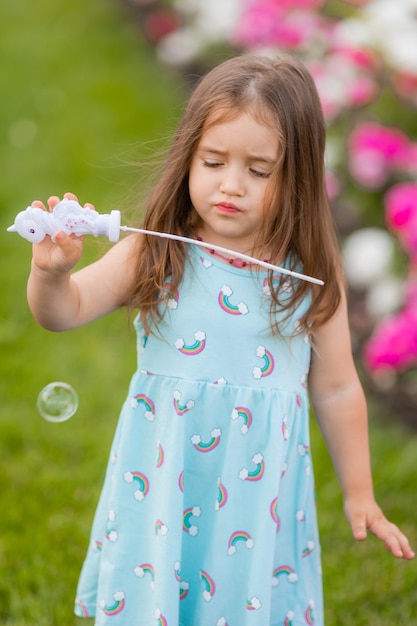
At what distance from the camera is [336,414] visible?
2.24 meters

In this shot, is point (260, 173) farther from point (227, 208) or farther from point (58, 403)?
point (58, 403)

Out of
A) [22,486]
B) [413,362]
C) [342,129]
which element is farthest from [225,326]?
[342,129]

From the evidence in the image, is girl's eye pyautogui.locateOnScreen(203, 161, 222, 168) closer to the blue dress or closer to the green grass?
the blue dress

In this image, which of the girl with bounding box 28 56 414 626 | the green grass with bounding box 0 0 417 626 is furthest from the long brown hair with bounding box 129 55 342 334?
the green grass with bounding box 0 0 417 626

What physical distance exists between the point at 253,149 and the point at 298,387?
58 cm

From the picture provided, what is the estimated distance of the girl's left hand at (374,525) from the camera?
7.36ft

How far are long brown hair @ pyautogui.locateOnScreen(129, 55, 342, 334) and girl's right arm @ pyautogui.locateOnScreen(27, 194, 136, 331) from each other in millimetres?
42

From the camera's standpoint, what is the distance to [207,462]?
7.04ft

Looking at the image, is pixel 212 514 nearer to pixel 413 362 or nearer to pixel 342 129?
pixel 413 362

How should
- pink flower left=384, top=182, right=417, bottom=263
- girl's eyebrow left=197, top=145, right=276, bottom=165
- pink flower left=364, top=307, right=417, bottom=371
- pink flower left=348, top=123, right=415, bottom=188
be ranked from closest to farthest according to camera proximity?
girl's eyebrow left=197, top=145, right=276, bottom=165 < pink flower left=364, top=307, right=417, bottom=371 < pink flower left=384, top=182, right=417, bottom=263 < pink flower left=348, top=123, right=415, bottom=188

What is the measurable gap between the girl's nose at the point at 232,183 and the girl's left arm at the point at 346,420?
0.43 m

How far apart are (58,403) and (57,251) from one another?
0.76 meters

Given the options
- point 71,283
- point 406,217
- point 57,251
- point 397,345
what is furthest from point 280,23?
point 57,251

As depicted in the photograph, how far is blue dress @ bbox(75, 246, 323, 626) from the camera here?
6.86 feet
